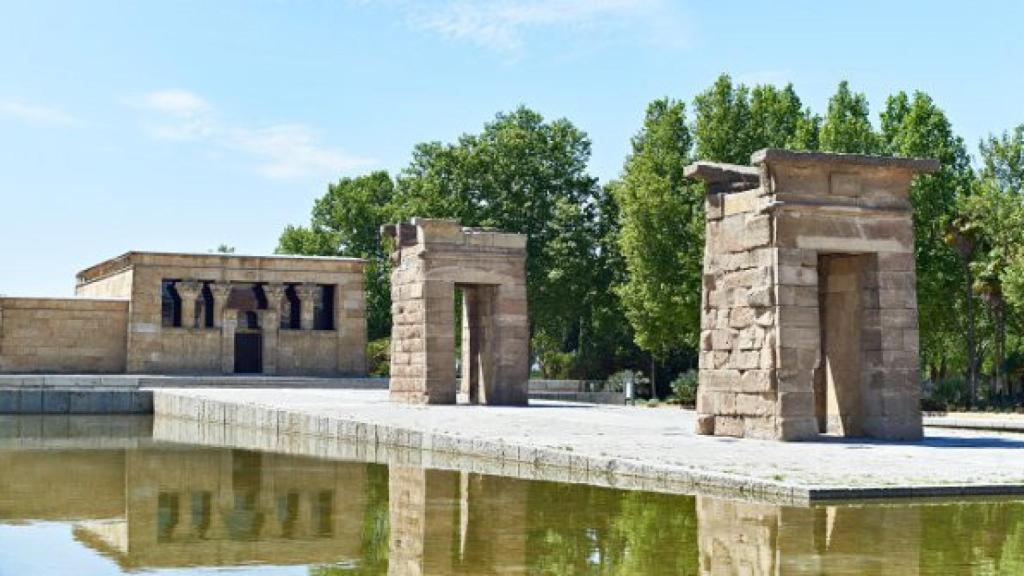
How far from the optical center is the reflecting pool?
26.9 ft

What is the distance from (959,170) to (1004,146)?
70.7 inches

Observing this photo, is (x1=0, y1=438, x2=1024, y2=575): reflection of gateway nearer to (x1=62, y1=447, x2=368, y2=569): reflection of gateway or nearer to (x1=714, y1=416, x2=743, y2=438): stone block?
(x1=62, y1=447, x2=368, y2=569): reflection of gateway

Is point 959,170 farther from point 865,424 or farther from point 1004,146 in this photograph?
point 865,424

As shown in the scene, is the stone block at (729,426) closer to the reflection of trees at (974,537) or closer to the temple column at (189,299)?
the reflection of trees at (974,537)

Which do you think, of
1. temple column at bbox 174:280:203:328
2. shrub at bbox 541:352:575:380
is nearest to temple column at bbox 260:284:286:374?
temple column at bbox 174:280:203:328

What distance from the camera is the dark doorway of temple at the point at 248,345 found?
50.0 metres

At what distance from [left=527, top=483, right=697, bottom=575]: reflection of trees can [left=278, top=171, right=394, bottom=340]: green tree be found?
5278 cm

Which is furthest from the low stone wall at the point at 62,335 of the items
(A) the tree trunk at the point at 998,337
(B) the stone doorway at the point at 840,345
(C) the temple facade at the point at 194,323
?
(B) the stone doorway at the point at 840,345

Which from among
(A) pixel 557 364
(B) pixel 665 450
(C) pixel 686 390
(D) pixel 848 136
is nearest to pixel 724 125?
(D) pixel 848 136

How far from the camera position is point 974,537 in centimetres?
930

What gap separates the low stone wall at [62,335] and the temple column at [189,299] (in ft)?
7.23

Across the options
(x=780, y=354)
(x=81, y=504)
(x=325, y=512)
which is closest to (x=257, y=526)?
(x=325, y=512)

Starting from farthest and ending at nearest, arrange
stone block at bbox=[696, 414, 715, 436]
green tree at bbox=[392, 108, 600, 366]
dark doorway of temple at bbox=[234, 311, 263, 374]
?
green tree at bbox=[392, 108, 600, 366] < dark doorway of temple at bbox=[234, 311, 263, 374] < stone block at bbox=[696, 414, 715, 436]

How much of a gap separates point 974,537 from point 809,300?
8871 millimetres
